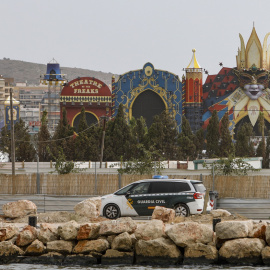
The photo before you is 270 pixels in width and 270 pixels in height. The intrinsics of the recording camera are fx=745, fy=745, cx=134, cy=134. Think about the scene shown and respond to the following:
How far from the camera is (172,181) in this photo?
95.0 feet

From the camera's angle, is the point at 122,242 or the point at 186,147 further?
the point at 186,147

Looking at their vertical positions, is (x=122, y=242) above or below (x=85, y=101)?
below

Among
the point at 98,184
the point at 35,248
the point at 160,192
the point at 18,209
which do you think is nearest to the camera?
the point at 35,248

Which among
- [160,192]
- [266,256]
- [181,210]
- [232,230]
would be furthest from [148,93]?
[266,256]

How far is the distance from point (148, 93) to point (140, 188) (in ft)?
205

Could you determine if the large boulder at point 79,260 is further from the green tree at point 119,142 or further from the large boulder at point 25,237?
the green tree at point 119,142

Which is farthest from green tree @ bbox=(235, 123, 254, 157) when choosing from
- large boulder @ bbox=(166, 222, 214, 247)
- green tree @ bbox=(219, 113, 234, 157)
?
large boulder @ bbox=(166, 222, 214, 247)

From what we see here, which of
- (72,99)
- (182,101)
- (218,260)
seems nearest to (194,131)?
(182,101)

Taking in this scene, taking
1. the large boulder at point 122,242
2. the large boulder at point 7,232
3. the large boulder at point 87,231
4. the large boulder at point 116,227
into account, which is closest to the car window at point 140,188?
the large boulder at point 116,227

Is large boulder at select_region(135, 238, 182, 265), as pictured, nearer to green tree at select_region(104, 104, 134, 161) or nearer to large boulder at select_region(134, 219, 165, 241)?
large boulder at select_region(134, 219, 165, 241)

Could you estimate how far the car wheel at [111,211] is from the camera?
2922 cm

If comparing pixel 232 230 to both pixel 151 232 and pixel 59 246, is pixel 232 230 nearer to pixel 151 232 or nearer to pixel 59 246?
pixel 151 232

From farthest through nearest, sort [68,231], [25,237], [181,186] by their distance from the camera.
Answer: [181,186]
[25,237]
[68,231]

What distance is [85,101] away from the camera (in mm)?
91500
